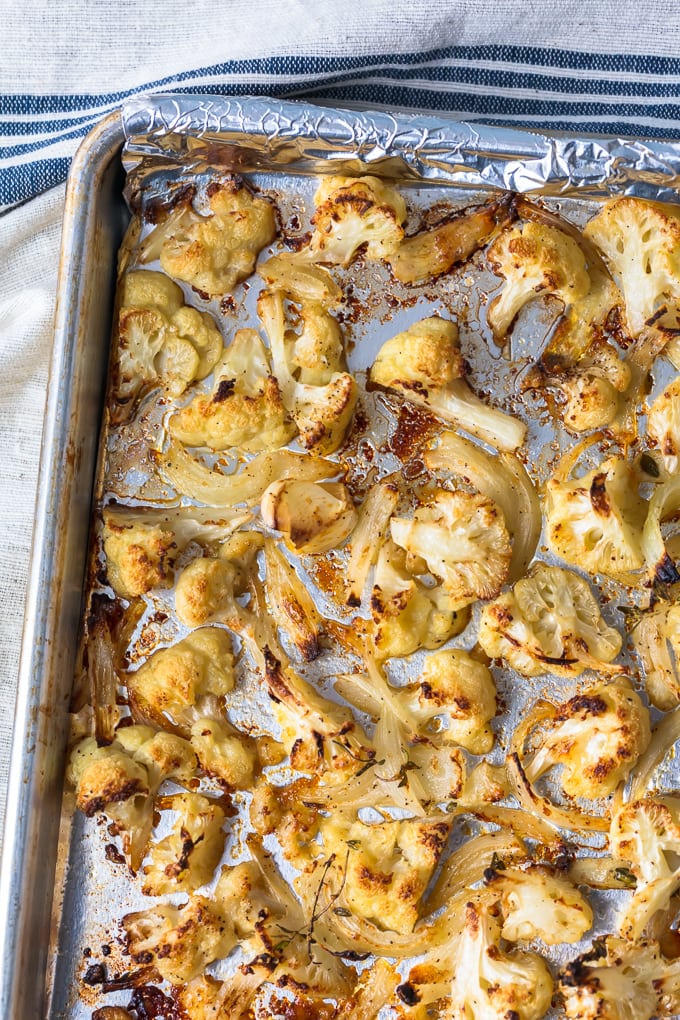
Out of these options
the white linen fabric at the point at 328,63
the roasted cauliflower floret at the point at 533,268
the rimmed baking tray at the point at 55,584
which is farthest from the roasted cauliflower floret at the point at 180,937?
the roasted cauliflower floret at the point at 533,268

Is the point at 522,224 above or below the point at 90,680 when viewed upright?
above

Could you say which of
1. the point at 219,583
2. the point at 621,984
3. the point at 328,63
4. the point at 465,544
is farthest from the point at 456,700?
the point at 328,63

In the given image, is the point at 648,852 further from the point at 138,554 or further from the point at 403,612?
the point at 138,554

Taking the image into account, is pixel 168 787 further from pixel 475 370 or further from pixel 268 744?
pixel 475 370

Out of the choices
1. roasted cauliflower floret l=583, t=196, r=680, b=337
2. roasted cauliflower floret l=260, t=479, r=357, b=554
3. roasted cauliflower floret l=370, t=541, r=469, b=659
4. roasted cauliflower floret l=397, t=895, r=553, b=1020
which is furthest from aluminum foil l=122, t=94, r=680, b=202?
roasted cauliflower floret l=397, t=895, r=553, b=1020

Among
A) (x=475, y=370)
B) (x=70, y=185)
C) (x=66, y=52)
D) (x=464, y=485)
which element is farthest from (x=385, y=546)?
(x=66, y=52)

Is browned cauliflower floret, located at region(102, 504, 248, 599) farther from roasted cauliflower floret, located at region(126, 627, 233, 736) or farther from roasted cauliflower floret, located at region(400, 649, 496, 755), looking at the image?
roasted cauliflower floret, located at region(400, 649, 496, 755)

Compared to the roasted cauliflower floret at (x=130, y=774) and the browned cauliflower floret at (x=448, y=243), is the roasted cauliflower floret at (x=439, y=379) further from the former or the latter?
the roasted cauliflower floret at (x=130, y=774)
